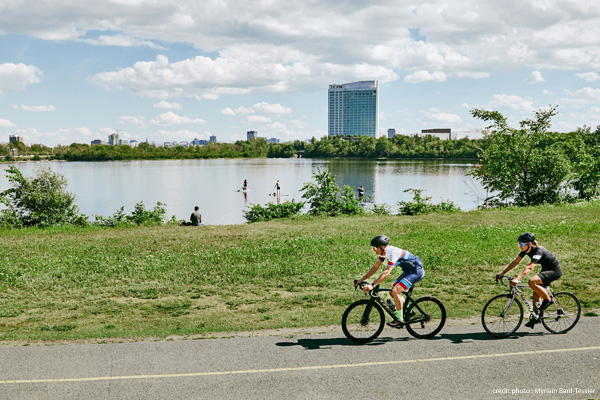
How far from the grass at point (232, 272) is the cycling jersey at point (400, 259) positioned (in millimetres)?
2607

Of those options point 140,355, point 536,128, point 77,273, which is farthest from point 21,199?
point 536,128

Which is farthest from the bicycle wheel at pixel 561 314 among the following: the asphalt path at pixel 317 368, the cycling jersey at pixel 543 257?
the cycling jersey at pixel 543 257

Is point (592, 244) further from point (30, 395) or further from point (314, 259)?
point (30, 395)

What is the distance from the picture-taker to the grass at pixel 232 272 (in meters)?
11.6

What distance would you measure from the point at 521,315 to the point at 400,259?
9.97ft

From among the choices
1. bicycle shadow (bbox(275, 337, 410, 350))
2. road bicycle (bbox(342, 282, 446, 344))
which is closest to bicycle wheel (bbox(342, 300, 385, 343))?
road bicycle (bbox(342, 282, 446, 344))

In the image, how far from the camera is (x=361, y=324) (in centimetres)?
950

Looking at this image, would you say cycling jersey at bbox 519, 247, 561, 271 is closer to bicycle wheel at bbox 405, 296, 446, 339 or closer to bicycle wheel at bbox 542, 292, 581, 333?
bicycle wheel at bbox 542, 292, 581, 333

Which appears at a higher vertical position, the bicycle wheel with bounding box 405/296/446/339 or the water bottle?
the water bottle

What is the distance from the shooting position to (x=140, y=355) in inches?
357

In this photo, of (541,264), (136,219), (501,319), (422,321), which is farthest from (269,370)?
(136,219)

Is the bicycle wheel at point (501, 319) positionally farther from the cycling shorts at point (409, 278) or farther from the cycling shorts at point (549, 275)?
the cycling shorts at point (409, 278)

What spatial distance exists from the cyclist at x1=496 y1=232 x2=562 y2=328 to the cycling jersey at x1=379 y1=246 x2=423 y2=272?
174cm

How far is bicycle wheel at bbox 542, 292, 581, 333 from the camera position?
31.8ft
